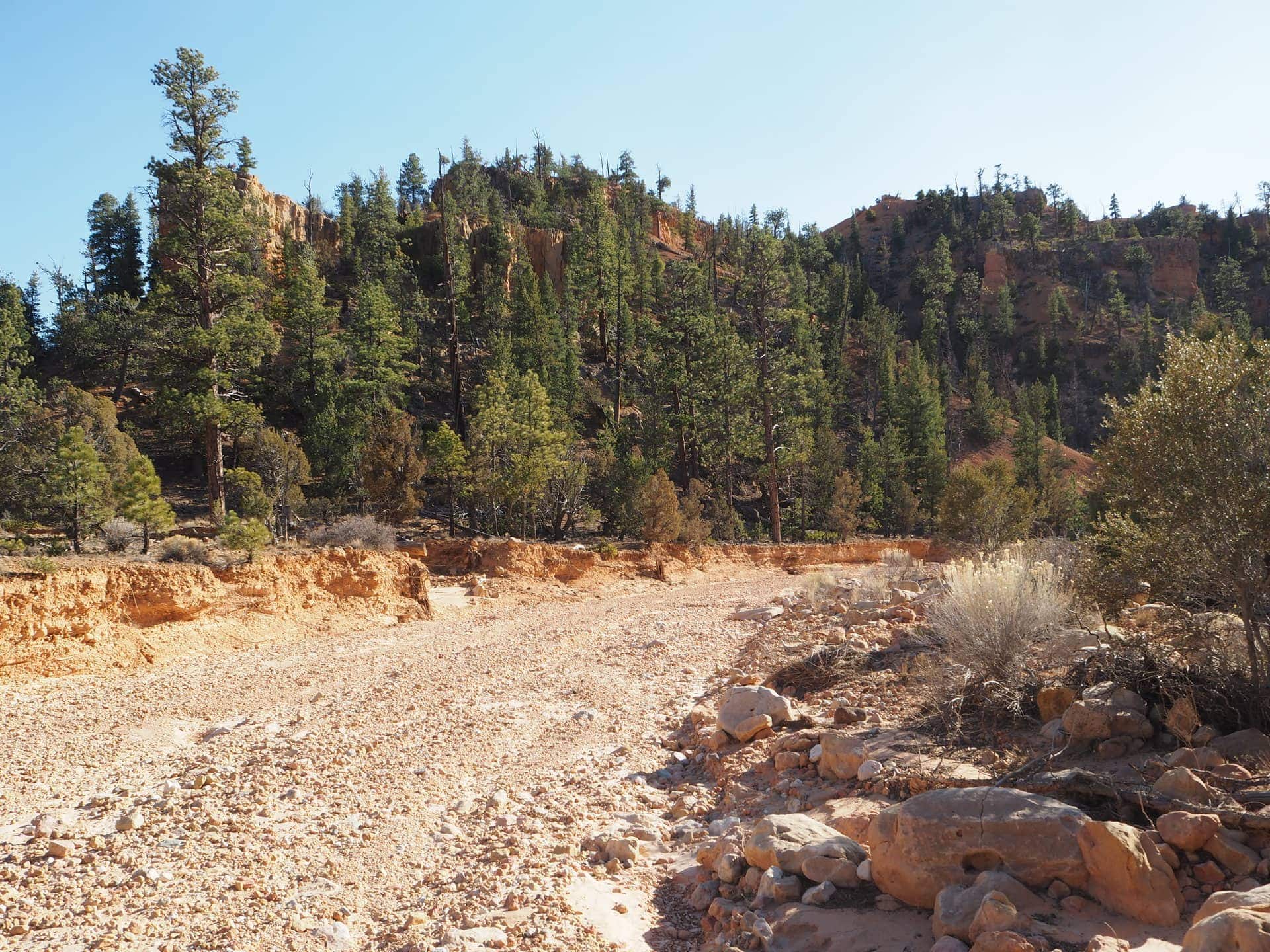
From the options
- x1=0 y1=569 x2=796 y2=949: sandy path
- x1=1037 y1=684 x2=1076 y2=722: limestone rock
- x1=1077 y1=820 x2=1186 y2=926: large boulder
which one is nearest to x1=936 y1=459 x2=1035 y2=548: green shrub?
x1=0 y1=569 x2=796 y2=949: sandy path

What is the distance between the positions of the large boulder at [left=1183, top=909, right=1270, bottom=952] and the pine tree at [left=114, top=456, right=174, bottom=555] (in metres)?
17.0

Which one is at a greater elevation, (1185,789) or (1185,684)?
(1185,684)

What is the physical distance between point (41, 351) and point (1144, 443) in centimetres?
5214

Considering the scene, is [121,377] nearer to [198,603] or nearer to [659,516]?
[659,516]

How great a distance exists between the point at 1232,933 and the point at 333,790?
6749 millimetres

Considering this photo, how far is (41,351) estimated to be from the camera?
143 ft

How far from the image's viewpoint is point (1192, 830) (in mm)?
4348

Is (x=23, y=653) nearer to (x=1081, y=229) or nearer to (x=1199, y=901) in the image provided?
(x=1199, y=901)

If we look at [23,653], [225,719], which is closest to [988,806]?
[225,719]

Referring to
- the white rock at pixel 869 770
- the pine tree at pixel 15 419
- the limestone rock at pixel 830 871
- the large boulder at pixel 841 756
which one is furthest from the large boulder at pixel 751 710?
the pine tree at pixel 15 419

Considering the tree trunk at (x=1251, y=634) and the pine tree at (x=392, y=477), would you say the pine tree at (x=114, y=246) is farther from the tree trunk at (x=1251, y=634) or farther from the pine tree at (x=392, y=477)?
the tree trunk at (x=1251, y=634)

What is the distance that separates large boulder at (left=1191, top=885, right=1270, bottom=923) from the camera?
348cm

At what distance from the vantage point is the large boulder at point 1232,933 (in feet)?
10.5

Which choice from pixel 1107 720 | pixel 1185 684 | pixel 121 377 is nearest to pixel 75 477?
pixel 1107 720
